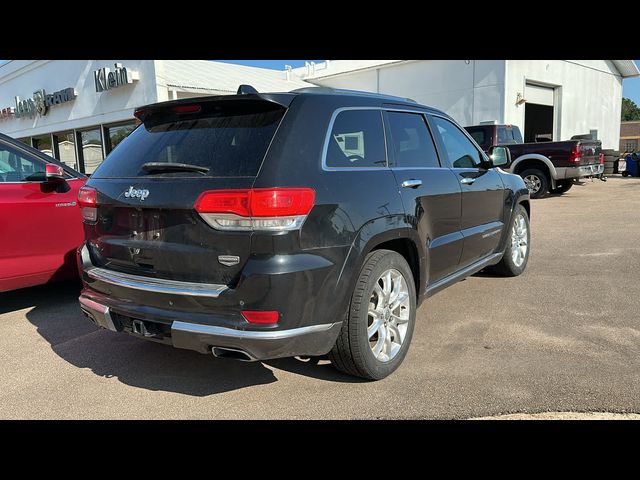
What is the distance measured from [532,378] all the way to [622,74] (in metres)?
28.7

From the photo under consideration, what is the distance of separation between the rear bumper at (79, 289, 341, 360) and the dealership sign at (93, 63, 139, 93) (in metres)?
14.3

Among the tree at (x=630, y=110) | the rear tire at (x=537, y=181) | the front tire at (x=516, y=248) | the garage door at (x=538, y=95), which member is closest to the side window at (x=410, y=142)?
the front tire at (x=516, y=248)

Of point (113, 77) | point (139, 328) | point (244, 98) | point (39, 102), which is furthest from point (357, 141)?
point (39, 102)

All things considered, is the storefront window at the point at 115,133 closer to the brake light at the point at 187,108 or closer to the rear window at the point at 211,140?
the rear window at the point at 211,140

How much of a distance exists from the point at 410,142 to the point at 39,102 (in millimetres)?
21392

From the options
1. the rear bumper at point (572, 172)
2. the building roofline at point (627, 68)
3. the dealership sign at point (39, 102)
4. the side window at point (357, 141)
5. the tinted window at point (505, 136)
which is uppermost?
the building roofline at point (627, 68)

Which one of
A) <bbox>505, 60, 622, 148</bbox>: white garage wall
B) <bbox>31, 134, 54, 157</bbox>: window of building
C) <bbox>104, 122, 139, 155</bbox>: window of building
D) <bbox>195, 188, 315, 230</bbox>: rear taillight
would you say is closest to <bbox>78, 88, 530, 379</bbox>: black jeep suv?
<bbox>195, 188, 315, 230</bbox>: rear taillight

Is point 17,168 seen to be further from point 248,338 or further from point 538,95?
point 538,95

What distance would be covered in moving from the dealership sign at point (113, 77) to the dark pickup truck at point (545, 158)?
10.1 metres

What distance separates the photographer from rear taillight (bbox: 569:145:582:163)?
13188mm

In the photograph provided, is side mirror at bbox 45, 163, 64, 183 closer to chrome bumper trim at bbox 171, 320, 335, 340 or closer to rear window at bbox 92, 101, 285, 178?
rear window at bbox 92, 101, 285, 178

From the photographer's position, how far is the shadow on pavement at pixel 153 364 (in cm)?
343

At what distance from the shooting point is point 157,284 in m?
2.93
